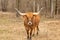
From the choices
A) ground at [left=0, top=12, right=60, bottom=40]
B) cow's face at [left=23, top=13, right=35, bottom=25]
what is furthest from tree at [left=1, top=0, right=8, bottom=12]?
cow's face at [left=23, top=13, right=35, bottom=25]

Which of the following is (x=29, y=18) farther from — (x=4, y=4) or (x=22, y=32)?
(x=4, y=4)

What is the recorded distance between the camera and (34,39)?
11.1 meters

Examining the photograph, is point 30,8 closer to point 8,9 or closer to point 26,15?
point 8,9

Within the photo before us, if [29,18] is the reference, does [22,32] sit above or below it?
below

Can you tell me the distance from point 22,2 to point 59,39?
19965 mm

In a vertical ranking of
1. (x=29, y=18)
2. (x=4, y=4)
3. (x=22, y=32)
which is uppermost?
(x=29, y=18)

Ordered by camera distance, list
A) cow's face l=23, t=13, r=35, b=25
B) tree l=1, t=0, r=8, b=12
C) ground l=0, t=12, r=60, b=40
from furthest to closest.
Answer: tree l=1, t=0, r=8, b=12, ground l=0, t=12, r=60, b=40, cow's face l=23, t=13, r=35, b=25

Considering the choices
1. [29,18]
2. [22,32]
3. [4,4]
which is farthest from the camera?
[4,4]

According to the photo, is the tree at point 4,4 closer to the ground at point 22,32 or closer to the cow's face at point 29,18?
the ground at point 22,32

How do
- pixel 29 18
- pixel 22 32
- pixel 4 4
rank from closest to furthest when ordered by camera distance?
pixel 29 18 → pixel 22 32 → pixel 4 4

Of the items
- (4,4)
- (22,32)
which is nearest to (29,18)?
(22,32)

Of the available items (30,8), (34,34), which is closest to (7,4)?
(30,8)

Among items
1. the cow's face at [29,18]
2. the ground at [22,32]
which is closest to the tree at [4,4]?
the ground at [22,32]

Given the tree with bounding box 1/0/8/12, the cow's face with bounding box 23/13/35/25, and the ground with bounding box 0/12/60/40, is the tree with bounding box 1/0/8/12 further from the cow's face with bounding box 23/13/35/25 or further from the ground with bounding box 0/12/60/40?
the cow's face with bounding box 23/13/35/25
